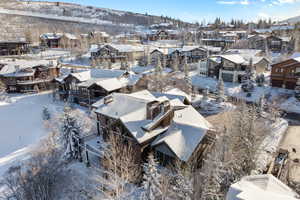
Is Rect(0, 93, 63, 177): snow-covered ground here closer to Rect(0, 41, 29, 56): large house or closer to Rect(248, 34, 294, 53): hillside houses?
Rect(0, 41, 29, 56): large house

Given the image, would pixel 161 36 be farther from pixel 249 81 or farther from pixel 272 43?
pixel 249 81

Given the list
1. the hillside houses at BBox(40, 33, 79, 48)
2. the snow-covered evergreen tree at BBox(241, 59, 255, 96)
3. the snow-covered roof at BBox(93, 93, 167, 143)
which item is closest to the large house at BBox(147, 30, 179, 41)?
the hillside houses at BBox(40, 33, 79, 48)

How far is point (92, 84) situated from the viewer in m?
34.8

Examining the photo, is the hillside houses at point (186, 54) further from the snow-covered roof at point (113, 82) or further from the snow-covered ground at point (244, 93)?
the snow-covered roof at point (113, 82)

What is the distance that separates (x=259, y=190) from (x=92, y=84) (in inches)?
1151

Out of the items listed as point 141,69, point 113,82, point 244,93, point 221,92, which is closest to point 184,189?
point 221,92

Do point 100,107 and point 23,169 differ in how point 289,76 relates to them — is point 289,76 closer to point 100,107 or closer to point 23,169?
point 100,107

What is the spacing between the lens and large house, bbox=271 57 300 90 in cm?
4009

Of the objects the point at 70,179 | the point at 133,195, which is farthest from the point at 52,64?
the point at 133,195

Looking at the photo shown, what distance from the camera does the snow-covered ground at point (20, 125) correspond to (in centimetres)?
2536

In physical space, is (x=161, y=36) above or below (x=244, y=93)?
above

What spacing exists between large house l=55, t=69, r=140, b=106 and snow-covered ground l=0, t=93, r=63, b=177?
3543mm

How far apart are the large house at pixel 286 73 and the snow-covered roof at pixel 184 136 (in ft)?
101

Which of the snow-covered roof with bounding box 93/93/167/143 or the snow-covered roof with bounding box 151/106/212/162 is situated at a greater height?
the snow-covered roof with bounding box 93/93/167/143
